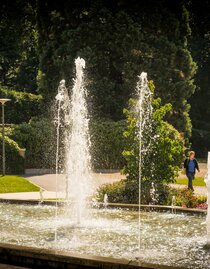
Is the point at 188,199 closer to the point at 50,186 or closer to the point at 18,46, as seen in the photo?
the point at 50,186

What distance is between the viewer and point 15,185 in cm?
2266

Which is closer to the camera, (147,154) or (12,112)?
(147,154)

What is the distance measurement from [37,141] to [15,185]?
8825 mm

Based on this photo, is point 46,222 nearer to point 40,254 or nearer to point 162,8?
point 40,254

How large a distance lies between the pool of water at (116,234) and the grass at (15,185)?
5.99 m

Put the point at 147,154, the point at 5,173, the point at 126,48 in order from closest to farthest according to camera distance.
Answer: the point at 147,154, the point at 5,173, the point at 126,48

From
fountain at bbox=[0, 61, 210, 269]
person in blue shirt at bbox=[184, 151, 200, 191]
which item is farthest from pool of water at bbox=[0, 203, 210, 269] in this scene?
person in blue shirt at bbox=[184, 151, 200, 191]

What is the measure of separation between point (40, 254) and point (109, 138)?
23.5 m

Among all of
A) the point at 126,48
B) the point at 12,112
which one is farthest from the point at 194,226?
the point at 12,112

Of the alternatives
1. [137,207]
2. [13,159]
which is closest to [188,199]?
[137,207]

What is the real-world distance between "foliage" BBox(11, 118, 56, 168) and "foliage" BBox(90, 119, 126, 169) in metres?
2.37

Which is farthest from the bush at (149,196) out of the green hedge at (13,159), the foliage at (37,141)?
the foliage at (37,141)

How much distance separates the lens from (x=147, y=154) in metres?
17.9

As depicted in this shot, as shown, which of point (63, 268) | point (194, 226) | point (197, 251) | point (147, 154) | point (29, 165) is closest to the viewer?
point (63, 268)
